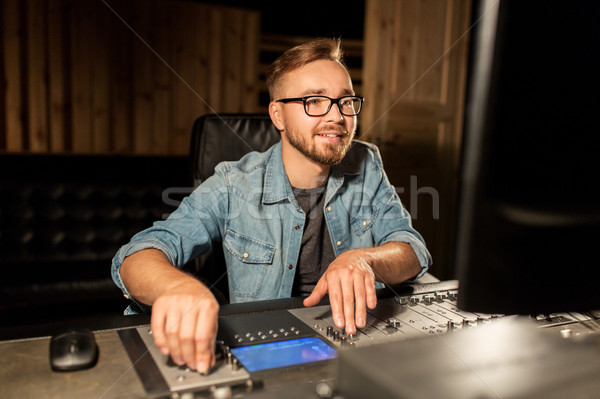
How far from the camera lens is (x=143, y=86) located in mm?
3906

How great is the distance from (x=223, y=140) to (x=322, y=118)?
38cm

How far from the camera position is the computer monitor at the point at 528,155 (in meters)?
0.41

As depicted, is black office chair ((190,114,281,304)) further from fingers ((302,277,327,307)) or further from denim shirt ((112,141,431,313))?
fingers ((302,277,327,307))

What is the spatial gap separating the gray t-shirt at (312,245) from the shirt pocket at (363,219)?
94 mm

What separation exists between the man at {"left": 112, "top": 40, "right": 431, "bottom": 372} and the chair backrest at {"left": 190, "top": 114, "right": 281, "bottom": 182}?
8cm

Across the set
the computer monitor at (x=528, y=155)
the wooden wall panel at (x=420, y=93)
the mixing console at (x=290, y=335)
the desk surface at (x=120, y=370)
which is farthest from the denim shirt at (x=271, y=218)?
the wooden wall panel at (x=420, y=93)

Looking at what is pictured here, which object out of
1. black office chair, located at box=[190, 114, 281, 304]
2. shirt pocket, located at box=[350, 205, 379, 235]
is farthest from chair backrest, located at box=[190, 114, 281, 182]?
shirt pocket, located at box=[350, 205, 379, 235]

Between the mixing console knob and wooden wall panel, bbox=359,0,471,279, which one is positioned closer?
the mixing console knob

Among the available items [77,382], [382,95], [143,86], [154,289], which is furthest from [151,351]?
[143,86]

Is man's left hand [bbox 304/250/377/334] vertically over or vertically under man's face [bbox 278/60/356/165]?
under

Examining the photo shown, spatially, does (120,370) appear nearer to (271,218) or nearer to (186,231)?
(186,231)

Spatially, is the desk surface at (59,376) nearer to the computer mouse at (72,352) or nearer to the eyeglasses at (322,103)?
the computer mouse at (72,352)

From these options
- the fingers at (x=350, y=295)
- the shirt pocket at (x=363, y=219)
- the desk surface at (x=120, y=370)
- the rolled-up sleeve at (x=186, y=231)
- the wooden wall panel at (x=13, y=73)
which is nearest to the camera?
the desk surface at (x=120, y=370)

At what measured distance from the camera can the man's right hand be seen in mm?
639
